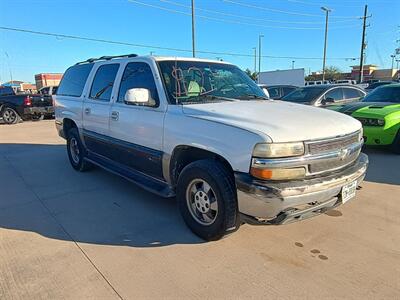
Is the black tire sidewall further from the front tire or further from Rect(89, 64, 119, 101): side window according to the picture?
the front tire

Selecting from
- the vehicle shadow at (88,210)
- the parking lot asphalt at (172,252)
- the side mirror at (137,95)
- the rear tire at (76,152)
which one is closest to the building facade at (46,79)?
the rear tire at (76,152)

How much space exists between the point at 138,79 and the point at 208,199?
193 cm

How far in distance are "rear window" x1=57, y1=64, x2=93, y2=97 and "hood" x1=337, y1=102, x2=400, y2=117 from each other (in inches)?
221

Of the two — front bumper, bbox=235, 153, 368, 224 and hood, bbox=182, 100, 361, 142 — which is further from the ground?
hood, bbox=182, 100, 361, 142

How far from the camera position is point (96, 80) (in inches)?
211

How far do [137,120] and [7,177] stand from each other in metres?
3.50

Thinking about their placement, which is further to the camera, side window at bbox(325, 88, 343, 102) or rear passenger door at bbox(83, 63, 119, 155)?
side window at bbox(325, 88, 343, 102)

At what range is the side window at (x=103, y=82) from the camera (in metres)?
4.88

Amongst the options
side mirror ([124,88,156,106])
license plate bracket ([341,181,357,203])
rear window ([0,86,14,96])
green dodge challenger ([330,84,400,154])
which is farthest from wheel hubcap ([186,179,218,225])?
rear window ([0,86,14,96])

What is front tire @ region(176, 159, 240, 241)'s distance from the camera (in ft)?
10.2

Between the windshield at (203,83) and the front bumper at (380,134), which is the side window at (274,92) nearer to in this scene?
the front bumper at (380,134)

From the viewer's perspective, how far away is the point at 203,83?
13.5 ft

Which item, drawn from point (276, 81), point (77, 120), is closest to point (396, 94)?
point (77, 120)

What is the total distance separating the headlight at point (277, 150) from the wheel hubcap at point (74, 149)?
4.41m
